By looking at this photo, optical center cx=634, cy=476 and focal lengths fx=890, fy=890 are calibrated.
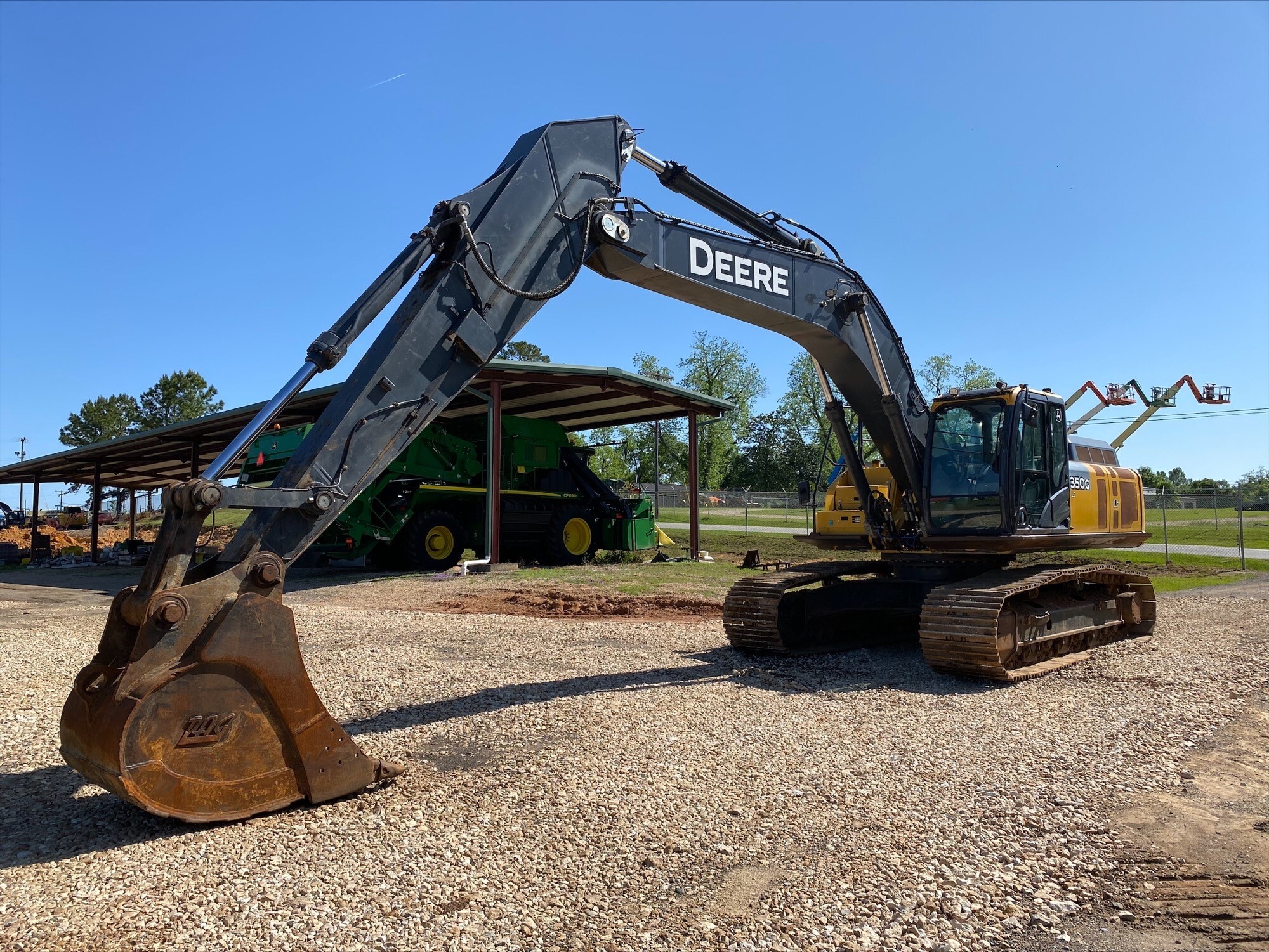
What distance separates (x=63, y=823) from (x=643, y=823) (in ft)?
9.20

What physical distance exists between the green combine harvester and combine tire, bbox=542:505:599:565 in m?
0.02

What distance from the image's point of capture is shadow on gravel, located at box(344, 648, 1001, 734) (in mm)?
6574

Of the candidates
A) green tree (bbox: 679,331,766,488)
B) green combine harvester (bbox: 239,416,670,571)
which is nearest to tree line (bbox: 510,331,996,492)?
green tree (bbox: 679,331,766,488)

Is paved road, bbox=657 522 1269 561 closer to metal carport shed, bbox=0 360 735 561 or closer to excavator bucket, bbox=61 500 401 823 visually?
metal carport shed, bbox=0 360 735 561

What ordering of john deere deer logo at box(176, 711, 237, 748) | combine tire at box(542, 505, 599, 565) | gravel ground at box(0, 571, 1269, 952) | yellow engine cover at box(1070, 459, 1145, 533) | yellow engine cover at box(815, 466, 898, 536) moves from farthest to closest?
combine tire at box(542, 505, 599, 565), yellow engine cover at box(815, 466, 898, 536), yellow engine cover at box(1070, 459, 1145, 533), john deere deer logo at box(176, 711, 237, 748), gravel ground at box(0, 571, 1269, 952)

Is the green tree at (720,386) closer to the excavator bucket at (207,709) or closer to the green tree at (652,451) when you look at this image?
the green tree at (652,451)

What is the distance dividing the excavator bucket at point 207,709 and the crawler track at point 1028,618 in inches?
207

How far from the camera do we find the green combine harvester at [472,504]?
18.3m

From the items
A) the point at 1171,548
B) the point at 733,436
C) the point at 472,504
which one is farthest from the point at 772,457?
the point at 472,504

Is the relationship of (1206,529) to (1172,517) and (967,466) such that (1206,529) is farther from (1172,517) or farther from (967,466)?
(967,466)

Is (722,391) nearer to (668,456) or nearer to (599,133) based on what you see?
(668,456)

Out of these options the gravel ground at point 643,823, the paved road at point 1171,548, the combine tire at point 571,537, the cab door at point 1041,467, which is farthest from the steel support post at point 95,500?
the cab door at point 1041,467

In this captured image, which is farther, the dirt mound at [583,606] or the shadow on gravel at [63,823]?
the dirt mound at [583,606]

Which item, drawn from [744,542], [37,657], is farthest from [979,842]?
[744,542]
